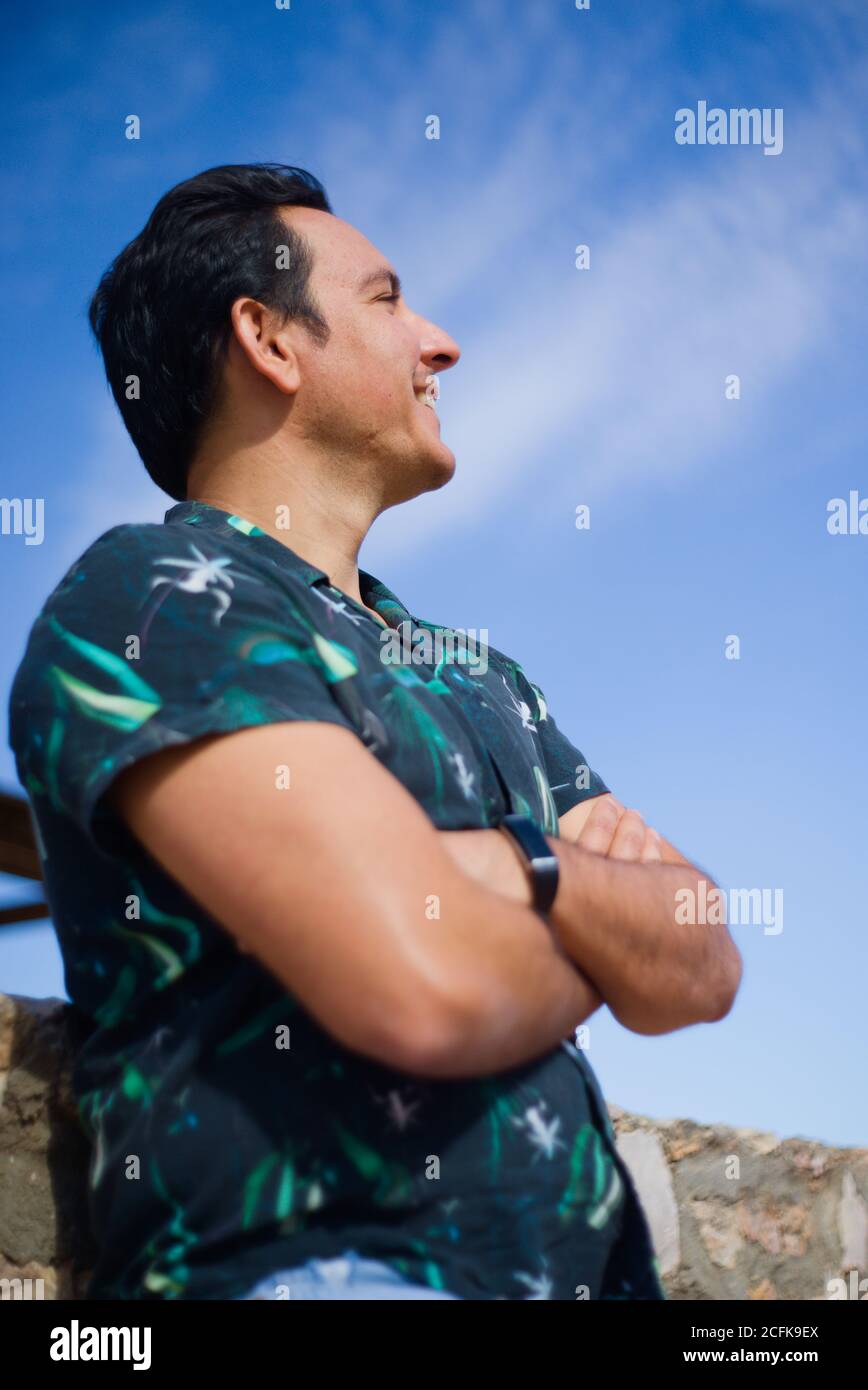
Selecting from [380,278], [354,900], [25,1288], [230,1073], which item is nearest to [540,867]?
[354,900]

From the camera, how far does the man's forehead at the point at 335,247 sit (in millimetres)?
2246

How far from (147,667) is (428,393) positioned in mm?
1091

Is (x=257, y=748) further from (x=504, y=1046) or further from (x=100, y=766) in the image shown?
(x=504, y=1046)

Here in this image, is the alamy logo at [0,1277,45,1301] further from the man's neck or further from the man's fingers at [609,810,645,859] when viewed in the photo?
the man's neck

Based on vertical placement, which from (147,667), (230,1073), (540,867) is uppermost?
(147,667)

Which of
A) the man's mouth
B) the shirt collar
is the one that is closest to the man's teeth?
the man's mouth

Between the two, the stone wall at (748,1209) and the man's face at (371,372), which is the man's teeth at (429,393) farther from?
the stone wall at (748,1209)

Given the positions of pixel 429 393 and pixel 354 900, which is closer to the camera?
pixel 354 900

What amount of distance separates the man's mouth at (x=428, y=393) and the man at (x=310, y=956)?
66 cm

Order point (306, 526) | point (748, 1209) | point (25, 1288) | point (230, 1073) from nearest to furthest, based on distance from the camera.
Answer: point (230, 1073), point (25, 1288), point (306, 526), point (748, 1209)

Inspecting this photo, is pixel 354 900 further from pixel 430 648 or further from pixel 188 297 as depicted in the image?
pixel 188 297

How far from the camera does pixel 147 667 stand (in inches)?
52.2

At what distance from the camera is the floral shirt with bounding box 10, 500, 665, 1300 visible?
1.26 m
